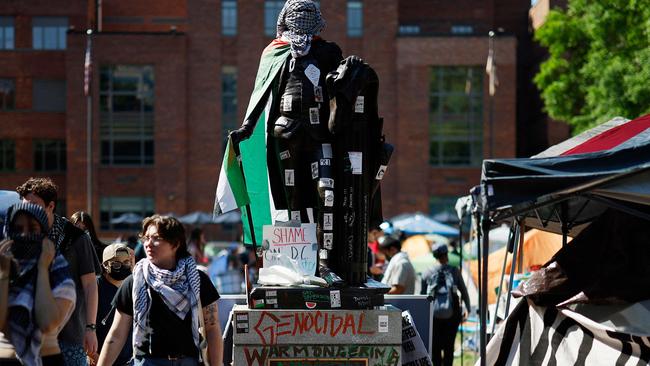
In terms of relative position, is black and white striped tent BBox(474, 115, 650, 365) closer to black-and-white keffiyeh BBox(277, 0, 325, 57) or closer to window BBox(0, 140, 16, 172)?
black-and-white keffiyeh BBox(277, 0, 325, 57)

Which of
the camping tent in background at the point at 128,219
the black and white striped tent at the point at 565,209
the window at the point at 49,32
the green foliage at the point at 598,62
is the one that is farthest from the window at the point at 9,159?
the black and white striped tent at the point at 565,209

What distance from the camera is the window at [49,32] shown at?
64.3 meters

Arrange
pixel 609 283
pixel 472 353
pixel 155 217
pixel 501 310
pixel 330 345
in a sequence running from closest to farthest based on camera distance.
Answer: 1. pixel 155 217
2. pixel 330 345
3. pixel 609 283
4. pixel 501 310
5. pixel 472 353

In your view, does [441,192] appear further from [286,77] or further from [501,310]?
[286,77]

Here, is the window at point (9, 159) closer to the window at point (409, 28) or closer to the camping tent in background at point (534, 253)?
the window at point (409, 28)

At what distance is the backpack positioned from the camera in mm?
13484

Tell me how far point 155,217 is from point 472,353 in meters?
12.3

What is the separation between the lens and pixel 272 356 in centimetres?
820

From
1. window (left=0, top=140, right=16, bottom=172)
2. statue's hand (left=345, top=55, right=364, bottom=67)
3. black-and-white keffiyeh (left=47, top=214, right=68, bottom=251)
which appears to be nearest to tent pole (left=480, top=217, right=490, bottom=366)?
statue's hand (left=345, top=55, right=364, bottom=67)

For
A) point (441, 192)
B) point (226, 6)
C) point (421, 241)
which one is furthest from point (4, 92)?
point (421, 241)

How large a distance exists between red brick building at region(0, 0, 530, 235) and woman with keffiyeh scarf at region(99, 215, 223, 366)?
5603 centimetres

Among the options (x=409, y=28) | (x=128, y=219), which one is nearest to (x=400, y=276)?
(x=128, y=219)

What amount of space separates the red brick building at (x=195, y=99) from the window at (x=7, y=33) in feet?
0.19

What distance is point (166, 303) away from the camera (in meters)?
6.68
